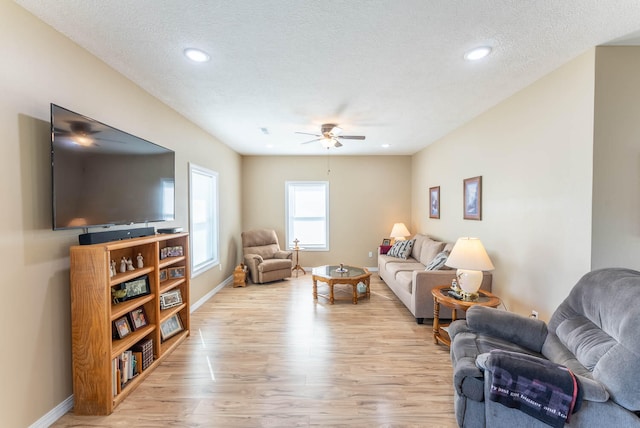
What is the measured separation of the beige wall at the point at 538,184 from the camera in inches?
84.4

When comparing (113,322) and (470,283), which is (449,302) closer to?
(470,283)

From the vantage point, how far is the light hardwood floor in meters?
1.86

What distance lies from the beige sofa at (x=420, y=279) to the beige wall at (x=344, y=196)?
1.29m

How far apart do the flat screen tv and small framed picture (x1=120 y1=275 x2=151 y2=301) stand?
524 mm

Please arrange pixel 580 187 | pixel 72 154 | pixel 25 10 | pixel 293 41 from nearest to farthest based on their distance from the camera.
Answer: pixel 25 10 < pixel 72 154 < pixel 293 41 < pixel 580 187

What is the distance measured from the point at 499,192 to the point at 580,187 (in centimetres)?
97

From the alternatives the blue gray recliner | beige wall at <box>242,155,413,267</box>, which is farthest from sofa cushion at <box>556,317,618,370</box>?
beige wall at <box>242,155,413,267</box>

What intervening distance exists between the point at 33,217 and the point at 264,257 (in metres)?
3.85

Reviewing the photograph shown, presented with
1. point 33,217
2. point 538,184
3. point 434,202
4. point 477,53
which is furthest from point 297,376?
point 434,202

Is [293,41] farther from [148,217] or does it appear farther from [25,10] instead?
[148,217]

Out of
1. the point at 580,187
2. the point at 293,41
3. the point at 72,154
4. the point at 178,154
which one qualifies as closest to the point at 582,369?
the point at 580,187

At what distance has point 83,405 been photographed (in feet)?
6.15

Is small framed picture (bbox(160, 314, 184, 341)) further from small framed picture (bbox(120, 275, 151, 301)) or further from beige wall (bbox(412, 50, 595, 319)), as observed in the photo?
beige wall (bbox(412, 50, 595, 319))

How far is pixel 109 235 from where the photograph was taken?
81.1 inches
